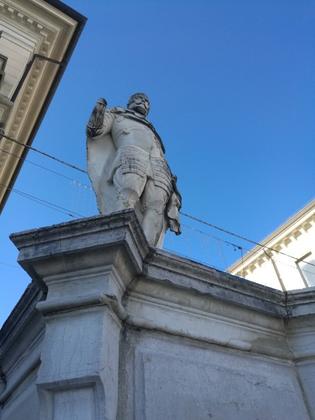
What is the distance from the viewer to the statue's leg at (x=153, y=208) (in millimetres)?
3447

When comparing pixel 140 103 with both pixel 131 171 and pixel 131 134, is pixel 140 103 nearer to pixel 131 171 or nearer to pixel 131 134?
pixel 131 134

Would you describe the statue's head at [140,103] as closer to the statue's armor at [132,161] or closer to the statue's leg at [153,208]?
the statue's armor at [132,161]

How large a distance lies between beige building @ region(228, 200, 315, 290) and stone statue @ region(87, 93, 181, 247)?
17.2 meters

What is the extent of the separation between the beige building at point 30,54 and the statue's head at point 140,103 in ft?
33.6

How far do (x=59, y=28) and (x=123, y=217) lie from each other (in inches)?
609

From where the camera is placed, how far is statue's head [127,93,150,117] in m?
A: 4.59

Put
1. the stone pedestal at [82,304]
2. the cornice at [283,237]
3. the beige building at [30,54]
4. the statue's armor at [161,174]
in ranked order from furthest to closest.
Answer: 1. the cornice at [283,237]
2. the beige building at [30,54]
3. the statue's armor at [161,174]
4. the stone pedestal at [82,304]

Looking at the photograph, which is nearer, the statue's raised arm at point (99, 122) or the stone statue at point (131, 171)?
the stone statue at point (131, 171)

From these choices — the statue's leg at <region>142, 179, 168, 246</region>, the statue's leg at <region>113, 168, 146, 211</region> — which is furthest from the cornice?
the statue's leg at <region>113, 168, 146, 211</region>

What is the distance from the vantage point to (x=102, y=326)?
1.76m

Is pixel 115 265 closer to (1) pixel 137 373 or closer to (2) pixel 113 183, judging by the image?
(1) pixel 137 373

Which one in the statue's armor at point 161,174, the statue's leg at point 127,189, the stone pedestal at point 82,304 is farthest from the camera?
the statue's armor at point 161,174

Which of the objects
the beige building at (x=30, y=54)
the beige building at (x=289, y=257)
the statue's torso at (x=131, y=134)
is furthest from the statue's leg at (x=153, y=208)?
the beige building at (x=289, y=257)

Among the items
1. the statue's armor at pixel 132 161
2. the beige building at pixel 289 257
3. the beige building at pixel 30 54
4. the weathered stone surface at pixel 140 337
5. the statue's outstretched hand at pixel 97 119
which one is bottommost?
the weathered stone surface at pixel 140 337
